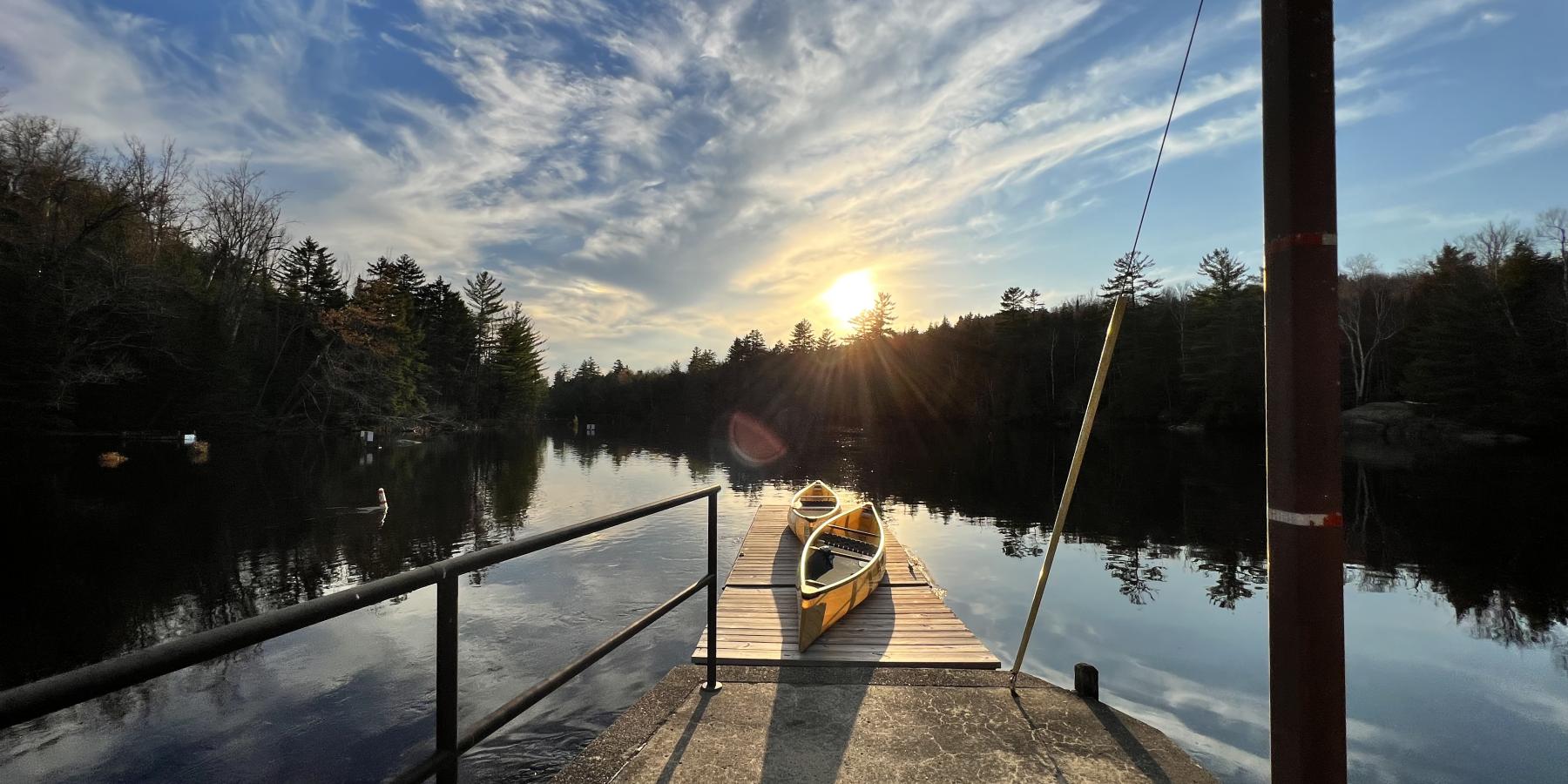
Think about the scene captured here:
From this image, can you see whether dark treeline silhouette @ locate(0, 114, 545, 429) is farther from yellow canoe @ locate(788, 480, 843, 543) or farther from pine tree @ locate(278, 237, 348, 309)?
yellow canoe @ locate(788, 480, 843, 543)

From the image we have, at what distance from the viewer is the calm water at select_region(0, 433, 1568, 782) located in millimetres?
5883

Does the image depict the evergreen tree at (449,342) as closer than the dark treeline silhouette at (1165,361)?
No

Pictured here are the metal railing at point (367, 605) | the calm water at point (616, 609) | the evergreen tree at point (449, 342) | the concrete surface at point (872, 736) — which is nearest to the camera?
the metal railing at point (367, 605)

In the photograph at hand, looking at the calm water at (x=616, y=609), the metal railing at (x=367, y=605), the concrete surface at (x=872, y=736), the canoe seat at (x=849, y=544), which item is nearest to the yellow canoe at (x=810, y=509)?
the canoe seat at (x=849, y=544)

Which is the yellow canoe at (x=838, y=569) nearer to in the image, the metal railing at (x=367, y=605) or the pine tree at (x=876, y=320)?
the metal railing at (x=367, y=605)

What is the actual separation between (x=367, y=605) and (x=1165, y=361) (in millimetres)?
61383

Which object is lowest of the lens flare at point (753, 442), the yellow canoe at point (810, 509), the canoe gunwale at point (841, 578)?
the lens flare at point (753, 442)

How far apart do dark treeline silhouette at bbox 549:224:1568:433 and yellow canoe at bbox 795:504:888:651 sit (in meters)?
4.12

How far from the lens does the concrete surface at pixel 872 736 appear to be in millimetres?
2799

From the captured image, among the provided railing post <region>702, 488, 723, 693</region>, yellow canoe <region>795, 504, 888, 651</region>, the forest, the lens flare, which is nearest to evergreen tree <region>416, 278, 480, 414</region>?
the forest

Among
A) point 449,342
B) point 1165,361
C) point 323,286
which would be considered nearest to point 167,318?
point 323,286

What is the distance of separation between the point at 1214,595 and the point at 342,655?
12298 millimetres

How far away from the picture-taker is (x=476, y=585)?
1066 centimetres

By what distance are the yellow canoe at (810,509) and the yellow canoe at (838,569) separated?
20.3 inches
